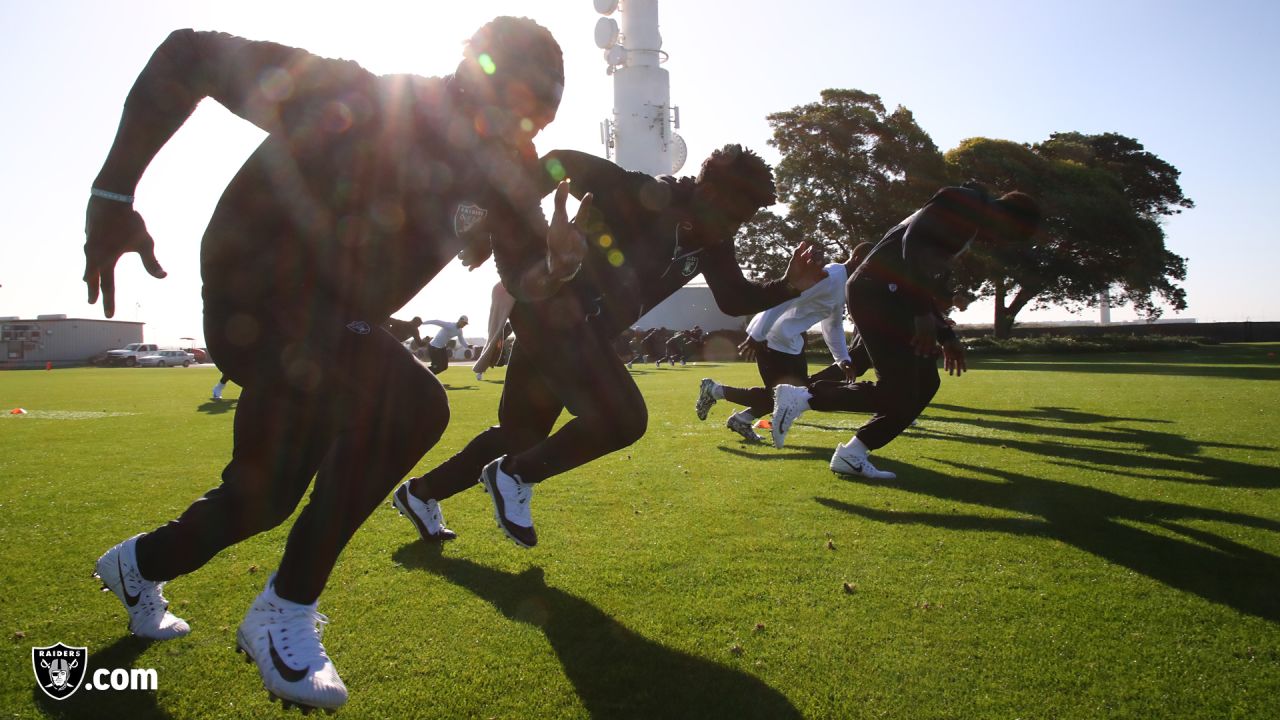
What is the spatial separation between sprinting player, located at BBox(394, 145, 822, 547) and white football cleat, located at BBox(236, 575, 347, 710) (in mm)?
985

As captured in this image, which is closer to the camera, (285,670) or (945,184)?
(285,670)

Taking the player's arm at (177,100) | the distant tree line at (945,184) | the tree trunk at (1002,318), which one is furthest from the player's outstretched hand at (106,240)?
the tree trunk at (1002,318)

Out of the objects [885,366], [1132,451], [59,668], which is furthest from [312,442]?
[1132,451]

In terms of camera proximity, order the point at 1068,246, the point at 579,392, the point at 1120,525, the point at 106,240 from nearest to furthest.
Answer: the point at 106,240
the point at 579,392
the point at 1120,525
the point at 1068,246

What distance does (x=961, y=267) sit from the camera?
36.9 meters

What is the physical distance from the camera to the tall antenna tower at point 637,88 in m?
46.2

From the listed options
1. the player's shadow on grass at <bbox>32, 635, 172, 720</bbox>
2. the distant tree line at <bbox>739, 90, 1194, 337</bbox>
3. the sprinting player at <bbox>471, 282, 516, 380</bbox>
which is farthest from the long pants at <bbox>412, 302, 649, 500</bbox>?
the distant tree line at <bbox>739, 90, 1194, 337</bbox>

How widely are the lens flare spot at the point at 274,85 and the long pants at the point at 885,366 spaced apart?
424 cm

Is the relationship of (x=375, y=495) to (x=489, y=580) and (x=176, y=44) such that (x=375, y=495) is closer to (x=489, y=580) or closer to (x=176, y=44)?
(x=489, y=580)

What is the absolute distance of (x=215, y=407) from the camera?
11.9m

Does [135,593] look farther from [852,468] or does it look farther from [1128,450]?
[1128,450]

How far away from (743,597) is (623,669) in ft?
2.52

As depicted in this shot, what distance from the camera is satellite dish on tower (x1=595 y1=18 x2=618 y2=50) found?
45469 millimetres

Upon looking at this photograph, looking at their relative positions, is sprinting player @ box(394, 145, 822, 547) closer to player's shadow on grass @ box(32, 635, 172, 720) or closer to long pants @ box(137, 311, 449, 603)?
long pants @ box(137, 311, 449, 603)
